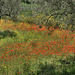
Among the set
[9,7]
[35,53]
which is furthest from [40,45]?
[9,7]

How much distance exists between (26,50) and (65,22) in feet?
15.8

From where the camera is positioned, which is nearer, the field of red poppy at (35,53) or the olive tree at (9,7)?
the field of red poppy at (35,53)

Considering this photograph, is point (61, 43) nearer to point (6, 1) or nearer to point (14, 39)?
point (14, 39)

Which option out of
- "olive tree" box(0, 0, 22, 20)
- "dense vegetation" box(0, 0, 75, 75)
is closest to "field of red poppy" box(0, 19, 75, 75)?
"dense vegetation" box(0, 0, 75, 75)

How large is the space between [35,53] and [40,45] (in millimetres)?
2165

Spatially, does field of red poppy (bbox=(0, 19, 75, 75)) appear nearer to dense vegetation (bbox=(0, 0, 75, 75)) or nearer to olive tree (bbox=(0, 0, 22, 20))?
dense vegetation (bbox=(0, 0, 75, 75))

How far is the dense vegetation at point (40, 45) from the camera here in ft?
22.5

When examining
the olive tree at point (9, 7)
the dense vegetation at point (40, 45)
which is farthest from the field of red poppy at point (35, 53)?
the olive tree at point (9, 7)

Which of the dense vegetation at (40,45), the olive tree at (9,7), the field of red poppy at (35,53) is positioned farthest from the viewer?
the olive tree at (9,7)

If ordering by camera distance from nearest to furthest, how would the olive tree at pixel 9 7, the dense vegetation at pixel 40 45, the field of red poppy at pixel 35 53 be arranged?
the field of red poppy at pixel 35 53
the dense vegetation at pixel 40 45
the olive tree at pixel 9 7

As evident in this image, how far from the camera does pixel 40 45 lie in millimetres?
11672

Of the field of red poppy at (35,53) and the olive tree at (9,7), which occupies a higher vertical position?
the olive tree at (9,7)

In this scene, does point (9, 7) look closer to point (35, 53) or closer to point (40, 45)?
point (40, 45)

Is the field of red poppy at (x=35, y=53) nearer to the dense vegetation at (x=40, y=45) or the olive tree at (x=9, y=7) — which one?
the dense vegetation at (x=40, y=45)
